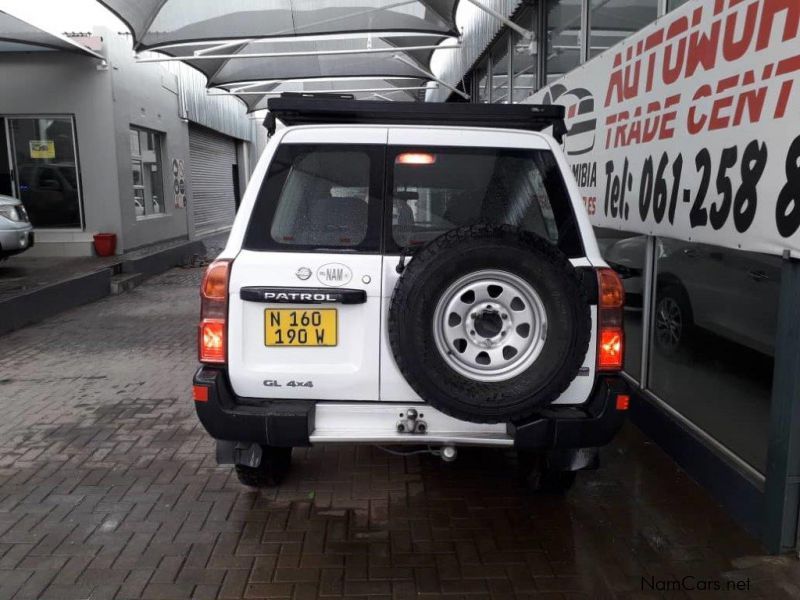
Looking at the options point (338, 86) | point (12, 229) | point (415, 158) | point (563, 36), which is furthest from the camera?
point (338, 86)

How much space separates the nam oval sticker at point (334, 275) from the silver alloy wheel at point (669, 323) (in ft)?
10.1

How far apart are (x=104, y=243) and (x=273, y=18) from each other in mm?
5899

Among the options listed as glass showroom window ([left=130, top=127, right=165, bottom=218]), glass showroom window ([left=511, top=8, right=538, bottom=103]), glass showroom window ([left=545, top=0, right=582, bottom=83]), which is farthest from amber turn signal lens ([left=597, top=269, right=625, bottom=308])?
glass showroom window ([left=130, top=127, right=165, bottom=218])

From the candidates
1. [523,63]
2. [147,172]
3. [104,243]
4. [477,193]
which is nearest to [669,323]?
[477,193]

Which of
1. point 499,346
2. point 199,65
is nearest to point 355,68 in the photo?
point 199,65

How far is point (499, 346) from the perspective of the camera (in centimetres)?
302

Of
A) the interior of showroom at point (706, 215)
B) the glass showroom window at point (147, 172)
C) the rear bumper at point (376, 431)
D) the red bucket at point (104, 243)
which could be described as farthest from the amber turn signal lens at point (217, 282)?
the glass showroom window at point (147, 172)

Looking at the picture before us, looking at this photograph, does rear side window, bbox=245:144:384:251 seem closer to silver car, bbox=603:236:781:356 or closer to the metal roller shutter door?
silver car, bbox=603:236:781:356

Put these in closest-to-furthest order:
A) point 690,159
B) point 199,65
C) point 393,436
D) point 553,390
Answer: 1. point 553,390
2. point 393,436
3. point 690,159
4. point 199,65

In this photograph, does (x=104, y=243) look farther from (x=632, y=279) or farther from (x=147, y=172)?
(x=632, y=279)

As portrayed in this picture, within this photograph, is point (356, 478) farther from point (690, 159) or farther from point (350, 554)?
point (690, 159)

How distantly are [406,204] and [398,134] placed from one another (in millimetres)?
353

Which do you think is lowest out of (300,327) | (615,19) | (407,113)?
(300,327)

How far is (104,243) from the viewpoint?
1304 centimetres
